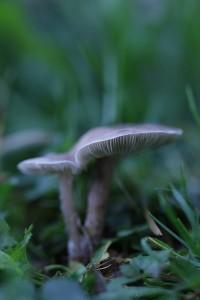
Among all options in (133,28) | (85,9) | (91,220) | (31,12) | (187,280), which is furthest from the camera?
(31,12)

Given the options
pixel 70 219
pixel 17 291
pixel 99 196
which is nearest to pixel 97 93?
pixel 99 196

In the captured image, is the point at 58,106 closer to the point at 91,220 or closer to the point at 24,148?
the point at 24,148

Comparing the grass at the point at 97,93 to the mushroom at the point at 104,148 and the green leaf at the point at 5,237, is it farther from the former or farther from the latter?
the green leaf at the point at 5,237

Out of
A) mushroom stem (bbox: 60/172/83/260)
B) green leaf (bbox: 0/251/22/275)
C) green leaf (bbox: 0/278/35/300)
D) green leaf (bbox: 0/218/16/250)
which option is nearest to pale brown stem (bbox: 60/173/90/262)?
mushroom stem (bbox: 60/172/83/260)

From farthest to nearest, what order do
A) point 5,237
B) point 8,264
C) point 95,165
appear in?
1. point 95,165
2. point 5,237
3. point 8,264

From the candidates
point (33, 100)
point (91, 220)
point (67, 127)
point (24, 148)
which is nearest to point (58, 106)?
point (67, 127)

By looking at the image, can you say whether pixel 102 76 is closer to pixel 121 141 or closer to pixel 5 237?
pixel 121 141

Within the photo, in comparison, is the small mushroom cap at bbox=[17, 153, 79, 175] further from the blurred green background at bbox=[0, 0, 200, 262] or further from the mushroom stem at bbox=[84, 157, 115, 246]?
the blurred green background at bbox=[0, 0, 200, 262]
